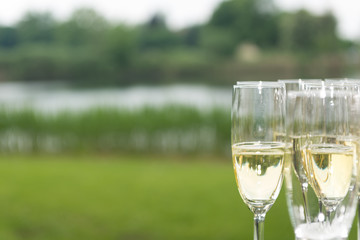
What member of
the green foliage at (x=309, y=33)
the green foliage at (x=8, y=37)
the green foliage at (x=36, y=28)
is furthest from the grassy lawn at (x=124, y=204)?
the green foliage at (x=309, y=33)

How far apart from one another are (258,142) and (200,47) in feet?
79.6

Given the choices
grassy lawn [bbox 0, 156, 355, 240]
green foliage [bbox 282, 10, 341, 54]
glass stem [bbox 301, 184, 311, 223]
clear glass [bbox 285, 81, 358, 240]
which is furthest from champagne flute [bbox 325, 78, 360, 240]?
green foliage [bbox 282, 10, 341, 54]

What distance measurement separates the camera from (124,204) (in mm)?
5164

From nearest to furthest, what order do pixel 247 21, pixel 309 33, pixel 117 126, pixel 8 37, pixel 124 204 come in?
pixel 124 204 < pixel 117 126 < pixel 8 37 < pixel 309 33 < pixel 247 21

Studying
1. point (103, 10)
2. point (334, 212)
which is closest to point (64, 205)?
point (334, 212)

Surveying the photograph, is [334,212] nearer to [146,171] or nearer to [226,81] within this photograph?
[146,171]

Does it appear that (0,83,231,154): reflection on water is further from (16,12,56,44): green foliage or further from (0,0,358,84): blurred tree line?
(0,0,358,84): blurred tree line

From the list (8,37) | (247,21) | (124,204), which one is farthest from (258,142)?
(247,21)

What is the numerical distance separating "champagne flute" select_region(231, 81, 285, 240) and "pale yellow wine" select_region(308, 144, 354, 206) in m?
0.06

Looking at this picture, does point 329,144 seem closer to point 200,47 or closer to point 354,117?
point 354,117

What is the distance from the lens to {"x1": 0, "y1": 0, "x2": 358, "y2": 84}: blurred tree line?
24.3 meters

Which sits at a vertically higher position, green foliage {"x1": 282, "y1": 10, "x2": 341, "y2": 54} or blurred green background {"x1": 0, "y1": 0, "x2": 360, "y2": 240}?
green foliage {"x1": 282, "y1": 10, "x2": 341, "y2": 54}

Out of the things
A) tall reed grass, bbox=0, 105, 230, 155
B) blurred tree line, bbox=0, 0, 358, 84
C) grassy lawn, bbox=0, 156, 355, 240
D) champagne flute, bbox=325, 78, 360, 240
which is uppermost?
blurred tree line, bbox=0, 0, 358, 84

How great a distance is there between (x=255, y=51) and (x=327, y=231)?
25.6 m
